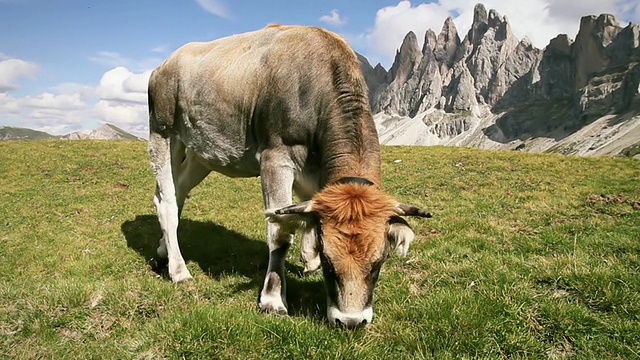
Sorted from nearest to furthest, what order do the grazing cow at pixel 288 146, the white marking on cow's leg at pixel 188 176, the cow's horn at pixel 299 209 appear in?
the grazing cow at pixel 288 146 < the cow's horn at pixel 299 209 < the white marking on cow's leg at pixel 188 176

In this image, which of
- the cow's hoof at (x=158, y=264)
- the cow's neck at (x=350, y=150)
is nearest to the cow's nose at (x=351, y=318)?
the cow's neck at (x=350, y=150)

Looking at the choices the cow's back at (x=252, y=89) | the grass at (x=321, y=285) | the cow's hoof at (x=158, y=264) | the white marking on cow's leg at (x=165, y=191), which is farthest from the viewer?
the cow's hoof at (x=158, y=264)

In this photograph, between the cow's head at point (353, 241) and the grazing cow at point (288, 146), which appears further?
the grazing cow at point (288, 146)

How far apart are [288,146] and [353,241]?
251 centimetres

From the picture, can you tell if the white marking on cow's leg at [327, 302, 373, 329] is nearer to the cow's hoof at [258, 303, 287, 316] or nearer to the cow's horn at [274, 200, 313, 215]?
the cow's horn at [274, 200, 313, 215]

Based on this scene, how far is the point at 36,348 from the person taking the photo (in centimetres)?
467

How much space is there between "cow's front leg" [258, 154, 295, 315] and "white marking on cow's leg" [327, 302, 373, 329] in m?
1.60

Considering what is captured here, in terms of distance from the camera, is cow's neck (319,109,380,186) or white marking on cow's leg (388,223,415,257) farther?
cow's neck (319,109,380,186)

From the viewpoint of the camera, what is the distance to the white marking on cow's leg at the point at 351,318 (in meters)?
4.70

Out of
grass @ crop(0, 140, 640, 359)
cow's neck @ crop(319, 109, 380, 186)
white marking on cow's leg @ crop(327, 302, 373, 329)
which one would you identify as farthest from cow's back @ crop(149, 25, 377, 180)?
white marking on cow's leg @ crop(327, 302, 373, 329)

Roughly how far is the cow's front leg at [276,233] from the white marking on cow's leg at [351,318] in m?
1.60

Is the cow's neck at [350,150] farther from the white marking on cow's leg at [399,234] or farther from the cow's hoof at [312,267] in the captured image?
the cow's hoof at [312,267]

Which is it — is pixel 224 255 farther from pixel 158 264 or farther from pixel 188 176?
pixel 188 176

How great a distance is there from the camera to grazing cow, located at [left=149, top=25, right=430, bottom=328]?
486 cm
